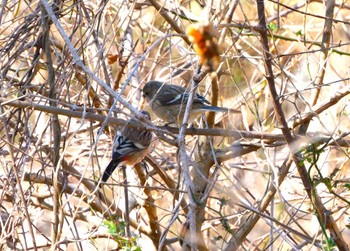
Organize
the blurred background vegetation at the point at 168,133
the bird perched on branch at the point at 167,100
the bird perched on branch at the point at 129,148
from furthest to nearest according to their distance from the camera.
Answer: the bird perched on branch at the point at 167,100, the bird perched on branch at the point at 129,148, the blurred background vegetation at the point at 168,133

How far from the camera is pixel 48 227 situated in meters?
7.41

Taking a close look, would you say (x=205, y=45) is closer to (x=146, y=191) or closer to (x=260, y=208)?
(x=260, y=208)

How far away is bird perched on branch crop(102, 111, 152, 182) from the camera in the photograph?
532cm

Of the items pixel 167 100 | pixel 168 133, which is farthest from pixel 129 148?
pixel 168 133

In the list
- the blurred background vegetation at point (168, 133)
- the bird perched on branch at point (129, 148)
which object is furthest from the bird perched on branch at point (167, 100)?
the bird perched on branch at point (129, 148)

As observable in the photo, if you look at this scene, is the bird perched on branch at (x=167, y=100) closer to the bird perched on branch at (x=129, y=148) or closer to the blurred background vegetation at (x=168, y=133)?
the blurred background vegetation at (x=168, y=133)

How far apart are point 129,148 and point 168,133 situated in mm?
2208

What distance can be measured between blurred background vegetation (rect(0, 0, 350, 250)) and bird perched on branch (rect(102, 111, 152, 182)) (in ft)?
0.33

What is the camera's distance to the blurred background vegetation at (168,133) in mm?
3506

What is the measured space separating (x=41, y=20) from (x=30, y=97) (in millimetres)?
681

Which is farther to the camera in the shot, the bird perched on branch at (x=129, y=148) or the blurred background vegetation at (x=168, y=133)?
A: the bird perched on branch at (x=129, y=148)

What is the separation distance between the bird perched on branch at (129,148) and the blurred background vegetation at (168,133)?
10 centimetres

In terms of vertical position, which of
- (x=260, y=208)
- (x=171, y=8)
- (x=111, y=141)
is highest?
(x=171, y=8)

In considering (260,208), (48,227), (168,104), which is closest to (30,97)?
(260,208)
